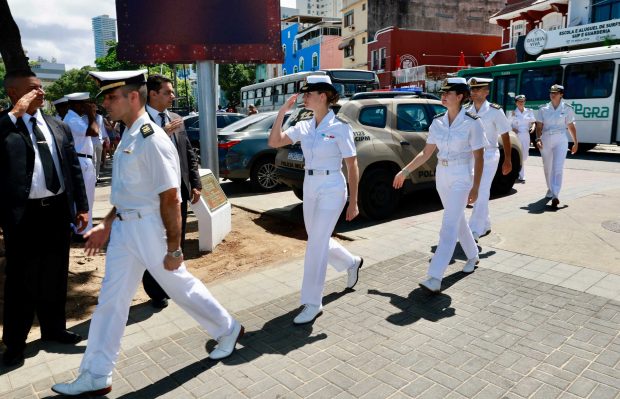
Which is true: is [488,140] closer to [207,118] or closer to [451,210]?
[451,210]

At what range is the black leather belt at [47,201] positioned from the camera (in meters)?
3.33

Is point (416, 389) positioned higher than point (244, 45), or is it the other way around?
point (244, 45)

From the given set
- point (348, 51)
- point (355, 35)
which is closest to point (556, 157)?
point (355, 35)

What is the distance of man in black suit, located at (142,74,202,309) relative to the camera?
4289mm

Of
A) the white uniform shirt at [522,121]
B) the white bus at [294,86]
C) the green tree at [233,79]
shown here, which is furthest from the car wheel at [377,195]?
the green tree at [233,79]

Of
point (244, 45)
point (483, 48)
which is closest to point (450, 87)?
point (244, 45)

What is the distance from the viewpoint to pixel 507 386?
9.53 ft

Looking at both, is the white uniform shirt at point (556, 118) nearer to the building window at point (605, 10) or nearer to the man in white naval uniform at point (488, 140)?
the man in white naval uniform at point (488, 140)

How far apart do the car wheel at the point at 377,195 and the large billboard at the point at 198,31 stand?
2225mm

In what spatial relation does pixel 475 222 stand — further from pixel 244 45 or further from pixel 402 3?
pixel 402 3

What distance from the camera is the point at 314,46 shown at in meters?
48.4

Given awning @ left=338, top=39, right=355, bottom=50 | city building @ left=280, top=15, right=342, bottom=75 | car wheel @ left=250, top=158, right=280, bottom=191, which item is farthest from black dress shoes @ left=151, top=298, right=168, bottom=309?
city building @ left=280, top=15, right=342, bottom=75

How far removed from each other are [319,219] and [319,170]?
39 cm

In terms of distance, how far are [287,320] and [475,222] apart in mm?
3075
